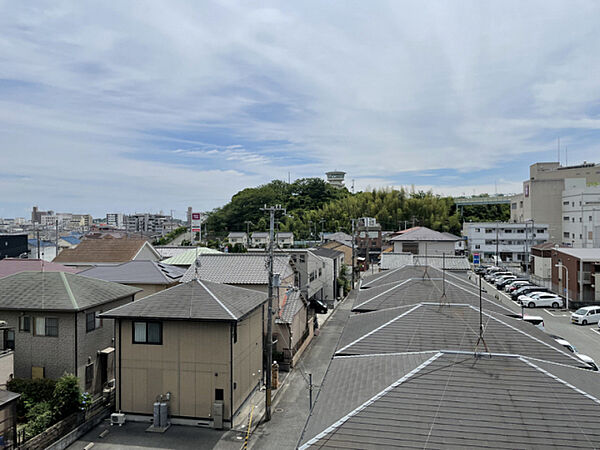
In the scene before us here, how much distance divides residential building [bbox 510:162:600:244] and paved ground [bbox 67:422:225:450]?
54.5 m

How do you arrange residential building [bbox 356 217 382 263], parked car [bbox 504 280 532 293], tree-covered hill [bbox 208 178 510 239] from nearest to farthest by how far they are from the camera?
1. parked car [bbox 504 280 532 293]
2. residential building [bbox 356 217 382 263]
3. tree-covered hill [bbox 208 178 510 239]

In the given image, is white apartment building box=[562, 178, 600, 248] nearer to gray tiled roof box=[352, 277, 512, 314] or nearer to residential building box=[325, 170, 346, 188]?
gray tiled roof box=[352, 277, 512, 314]

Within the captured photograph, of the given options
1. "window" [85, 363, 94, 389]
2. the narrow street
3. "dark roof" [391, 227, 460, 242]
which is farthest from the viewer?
"dark roof" [391, 227, 460, 242]

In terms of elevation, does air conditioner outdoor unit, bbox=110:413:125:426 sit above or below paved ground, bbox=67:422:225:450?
above

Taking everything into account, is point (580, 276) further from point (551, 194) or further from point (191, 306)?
point (551, 194)

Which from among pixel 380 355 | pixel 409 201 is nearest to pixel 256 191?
pixel 409 201

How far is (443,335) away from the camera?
975 cm

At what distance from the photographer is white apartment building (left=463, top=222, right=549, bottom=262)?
52531 millimetres

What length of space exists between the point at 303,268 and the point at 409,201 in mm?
46058

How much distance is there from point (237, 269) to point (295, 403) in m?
8.04

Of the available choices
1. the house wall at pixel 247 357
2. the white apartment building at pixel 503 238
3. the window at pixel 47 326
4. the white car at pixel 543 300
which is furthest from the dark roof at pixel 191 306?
the white apartment building at pixel 503 238

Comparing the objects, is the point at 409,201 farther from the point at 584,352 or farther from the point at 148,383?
the point at 148,383

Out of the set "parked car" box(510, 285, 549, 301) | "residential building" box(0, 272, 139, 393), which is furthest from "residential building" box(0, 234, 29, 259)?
"parked car" box(510, 285, 549, 301)

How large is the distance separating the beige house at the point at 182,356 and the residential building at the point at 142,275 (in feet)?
20.8
